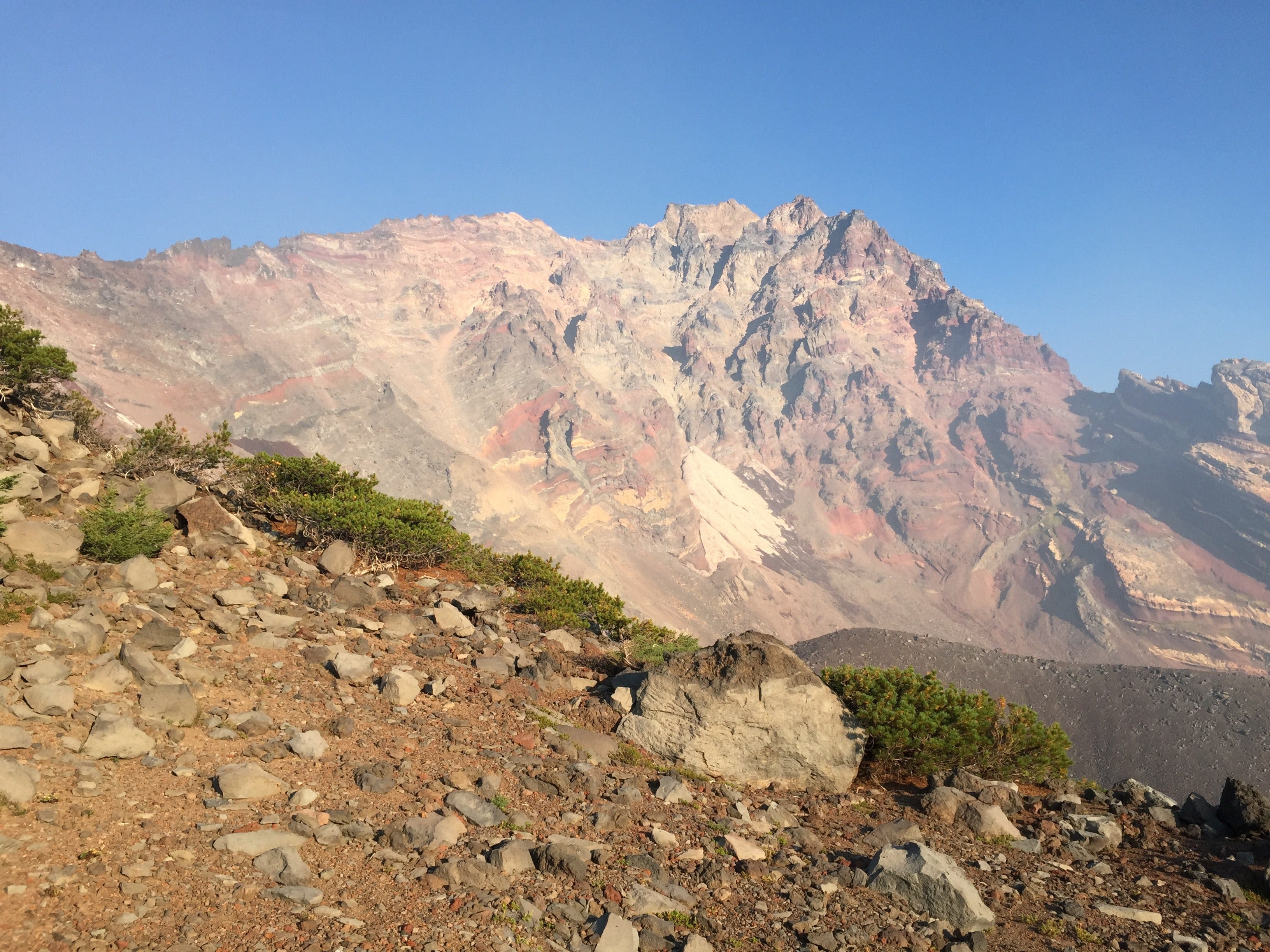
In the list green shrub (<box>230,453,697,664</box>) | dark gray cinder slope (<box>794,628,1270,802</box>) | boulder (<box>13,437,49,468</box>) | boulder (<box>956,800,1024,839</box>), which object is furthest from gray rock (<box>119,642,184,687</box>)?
dark gray cinder slope (<box>794,628,1270,802</box>)

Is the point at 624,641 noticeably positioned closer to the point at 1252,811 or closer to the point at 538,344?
the point at 1252,811

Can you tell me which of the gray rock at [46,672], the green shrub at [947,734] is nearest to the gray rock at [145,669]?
the gray rock at [46,672]

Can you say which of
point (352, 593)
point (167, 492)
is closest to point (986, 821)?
point (352, 593)

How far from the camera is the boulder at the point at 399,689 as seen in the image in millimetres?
8430

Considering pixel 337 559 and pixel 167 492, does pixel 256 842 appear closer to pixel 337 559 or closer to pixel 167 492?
pixel 337 559

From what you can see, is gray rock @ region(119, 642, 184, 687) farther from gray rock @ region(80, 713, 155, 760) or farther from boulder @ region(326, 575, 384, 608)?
boulder @ region(326, 575, 384, 608)

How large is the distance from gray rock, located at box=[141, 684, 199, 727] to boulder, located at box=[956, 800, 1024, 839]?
861 cm

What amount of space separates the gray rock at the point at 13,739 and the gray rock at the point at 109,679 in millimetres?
1027

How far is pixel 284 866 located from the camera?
506 cm

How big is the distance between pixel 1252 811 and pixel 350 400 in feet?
429

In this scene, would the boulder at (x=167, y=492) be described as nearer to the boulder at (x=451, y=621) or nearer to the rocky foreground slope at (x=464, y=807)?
the rocky foreground slope at (x=464, y=807)

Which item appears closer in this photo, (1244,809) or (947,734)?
(1244,809)

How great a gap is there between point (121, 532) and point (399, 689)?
453cm

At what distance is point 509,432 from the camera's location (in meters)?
138
